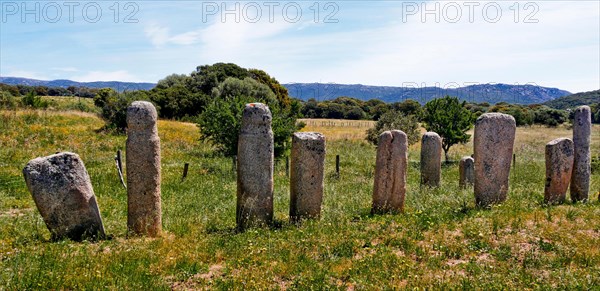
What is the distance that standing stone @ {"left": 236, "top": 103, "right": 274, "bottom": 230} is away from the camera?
10.8 meters

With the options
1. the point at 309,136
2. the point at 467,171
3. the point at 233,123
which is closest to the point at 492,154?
the point at 309,136

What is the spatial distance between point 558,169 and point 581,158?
1.37 metres

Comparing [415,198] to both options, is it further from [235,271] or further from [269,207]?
[235,271]

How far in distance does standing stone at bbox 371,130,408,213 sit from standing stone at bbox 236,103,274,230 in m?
3.41

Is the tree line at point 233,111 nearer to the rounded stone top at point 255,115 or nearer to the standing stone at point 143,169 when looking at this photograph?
the rounded stone top at point 255,115

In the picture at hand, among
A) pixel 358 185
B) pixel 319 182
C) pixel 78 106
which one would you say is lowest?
pixel 358 185

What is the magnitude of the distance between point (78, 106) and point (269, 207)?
1796 inches

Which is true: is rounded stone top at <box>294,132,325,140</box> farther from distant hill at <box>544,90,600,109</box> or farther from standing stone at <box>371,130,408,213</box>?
distant hill at <box>544,90,600,109</box>

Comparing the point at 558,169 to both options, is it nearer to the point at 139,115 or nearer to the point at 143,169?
the point at 143,169

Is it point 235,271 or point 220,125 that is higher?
point 220,125

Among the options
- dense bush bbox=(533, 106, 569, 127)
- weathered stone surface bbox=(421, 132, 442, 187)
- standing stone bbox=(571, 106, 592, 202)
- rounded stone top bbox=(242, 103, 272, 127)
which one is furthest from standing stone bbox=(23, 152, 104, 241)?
dense bush bbox=(533, 106, 569, 127)

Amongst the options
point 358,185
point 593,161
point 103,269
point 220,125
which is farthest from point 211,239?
point 593,161

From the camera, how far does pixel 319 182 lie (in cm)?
1167

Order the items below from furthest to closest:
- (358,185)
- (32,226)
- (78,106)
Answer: (78,106) < (358,185) < (32,226)
